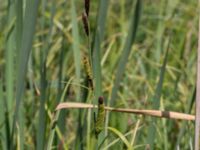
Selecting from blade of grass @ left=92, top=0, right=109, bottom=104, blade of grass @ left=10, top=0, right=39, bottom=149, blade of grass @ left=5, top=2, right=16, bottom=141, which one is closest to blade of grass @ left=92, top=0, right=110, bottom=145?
blade of grass @ left=92, top=0, right=109, bottom=104

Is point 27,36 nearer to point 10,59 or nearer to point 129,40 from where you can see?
point 129,40

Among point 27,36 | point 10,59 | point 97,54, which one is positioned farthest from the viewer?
point 10,59

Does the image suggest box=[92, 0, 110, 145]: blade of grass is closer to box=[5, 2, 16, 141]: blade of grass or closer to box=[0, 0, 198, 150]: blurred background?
box=[0, 0, 198, 150]: blurred background

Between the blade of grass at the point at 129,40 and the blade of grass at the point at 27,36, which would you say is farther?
the blade of grass at the point at 129,40

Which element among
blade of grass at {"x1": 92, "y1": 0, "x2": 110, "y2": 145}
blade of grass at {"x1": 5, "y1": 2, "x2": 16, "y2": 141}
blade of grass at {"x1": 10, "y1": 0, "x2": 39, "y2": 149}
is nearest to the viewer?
blade of grass at {"x1": 10, "y1": 0, "x2": 39, "y2": 149}

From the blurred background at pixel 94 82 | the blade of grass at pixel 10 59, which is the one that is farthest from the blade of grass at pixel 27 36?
the blade of grass at pixel 10 59

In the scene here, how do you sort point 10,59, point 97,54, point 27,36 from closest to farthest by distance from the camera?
point 27,36 < point 97,54 < point 10,59

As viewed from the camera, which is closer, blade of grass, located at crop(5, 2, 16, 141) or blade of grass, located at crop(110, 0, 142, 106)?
blade of grass, located at crop(110, 0, 142, 106)

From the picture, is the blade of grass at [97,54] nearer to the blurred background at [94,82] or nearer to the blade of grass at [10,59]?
the blurred background at [94,82]

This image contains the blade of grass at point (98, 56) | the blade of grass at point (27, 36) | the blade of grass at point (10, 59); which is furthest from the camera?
the blade of grass at point (10, 59)

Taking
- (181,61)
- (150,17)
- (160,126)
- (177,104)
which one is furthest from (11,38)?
(150,17)

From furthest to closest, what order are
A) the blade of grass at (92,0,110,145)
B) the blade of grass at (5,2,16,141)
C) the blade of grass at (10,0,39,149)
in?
the blade of grass at (5,2,16,141)
the blade of grass at (92,0,110,145)
the blade of grass at (10,0,39,149)

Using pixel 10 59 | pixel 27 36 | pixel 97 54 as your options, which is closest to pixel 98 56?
pixel 97 54
